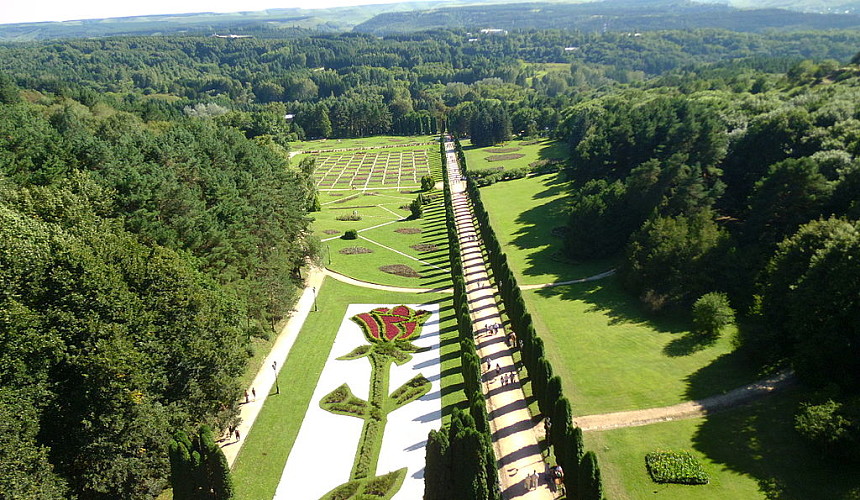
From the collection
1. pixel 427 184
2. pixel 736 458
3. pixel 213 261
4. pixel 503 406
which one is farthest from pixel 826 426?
pixel 427 184

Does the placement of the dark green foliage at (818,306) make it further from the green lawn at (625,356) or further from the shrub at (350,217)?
the shrub at (350,217)

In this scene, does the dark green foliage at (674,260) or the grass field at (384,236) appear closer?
the dark green foliage at (674,260)

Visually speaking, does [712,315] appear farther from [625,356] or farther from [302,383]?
[302,383]

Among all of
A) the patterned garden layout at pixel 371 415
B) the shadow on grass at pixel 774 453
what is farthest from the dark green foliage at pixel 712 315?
the patterned garden layout at pixel 371 415

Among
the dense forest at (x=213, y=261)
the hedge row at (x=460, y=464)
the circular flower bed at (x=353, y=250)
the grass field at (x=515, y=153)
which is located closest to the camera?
→ the hedge row at (x=460, y=464)

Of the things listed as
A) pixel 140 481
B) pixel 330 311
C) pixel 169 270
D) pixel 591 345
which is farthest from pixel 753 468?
pixel 330 311

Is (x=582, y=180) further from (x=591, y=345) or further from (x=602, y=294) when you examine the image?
(x=591, y=345)

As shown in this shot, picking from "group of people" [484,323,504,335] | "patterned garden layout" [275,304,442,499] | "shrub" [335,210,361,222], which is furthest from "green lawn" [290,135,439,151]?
"group of people" [484,323,504,335]
